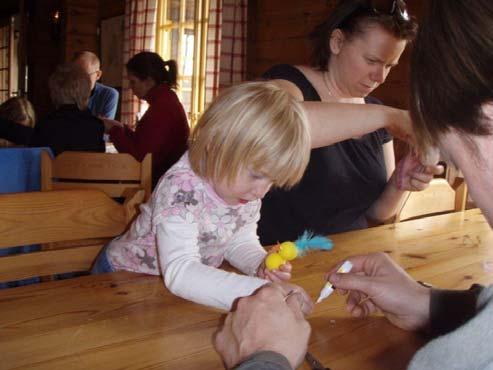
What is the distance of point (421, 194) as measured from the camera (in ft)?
6.17

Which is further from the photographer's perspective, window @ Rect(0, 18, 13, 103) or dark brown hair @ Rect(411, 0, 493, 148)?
window @ Rect(0, 18, 13, 103)

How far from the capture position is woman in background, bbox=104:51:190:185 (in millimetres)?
3146

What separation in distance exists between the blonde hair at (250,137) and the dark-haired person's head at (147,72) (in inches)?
93.7

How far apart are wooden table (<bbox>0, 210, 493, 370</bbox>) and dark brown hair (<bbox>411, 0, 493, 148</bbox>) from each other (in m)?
0.36

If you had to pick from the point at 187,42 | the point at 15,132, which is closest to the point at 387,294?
the point at 15,132

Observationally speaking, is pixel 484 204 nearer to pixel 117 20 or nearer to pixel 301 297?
pixel 301 297

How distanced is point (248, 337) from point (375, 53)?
1066mm

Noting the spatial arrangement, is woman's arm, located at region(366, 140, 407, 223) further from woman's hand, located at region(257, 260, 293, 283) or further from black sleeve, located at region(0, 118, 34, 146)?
black sleeve, located at region(0, 118, 34, 146)

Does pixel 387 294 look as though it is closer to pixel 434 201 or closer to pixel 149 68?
pixel 434 201

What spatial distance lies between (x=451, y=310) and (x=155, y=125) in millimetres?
2532

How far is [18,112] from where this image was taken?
11.8ft

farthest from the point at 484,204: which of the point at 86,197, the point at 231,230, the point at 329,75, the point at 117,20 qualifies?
the point at 117,20

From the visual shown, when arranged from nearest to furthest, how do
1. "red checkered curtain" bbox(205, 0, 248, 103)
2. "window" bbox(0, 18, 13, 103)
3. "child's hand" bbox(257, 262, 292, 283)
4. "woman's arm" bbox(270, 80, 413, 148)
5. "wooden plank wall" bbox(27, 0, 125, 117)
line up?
1. "child's hand" bbox(257, 262, 292, 283)
2. "woman's arm" bbox(270, 80, 413, 148)
3. "red checkered curtain" bbox(205, 0, 248, 103)
4. "wooden plank wall" bbox(27, 0, 125, 117)
5. "window" bbox(0, 18, 13, 103)

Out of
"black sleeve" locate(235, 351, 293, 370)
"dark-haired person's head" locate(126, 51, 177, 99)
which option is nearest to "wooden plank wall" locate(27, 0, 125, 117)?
"dark-haired person's head" locate(126, 51, 177, 99)
